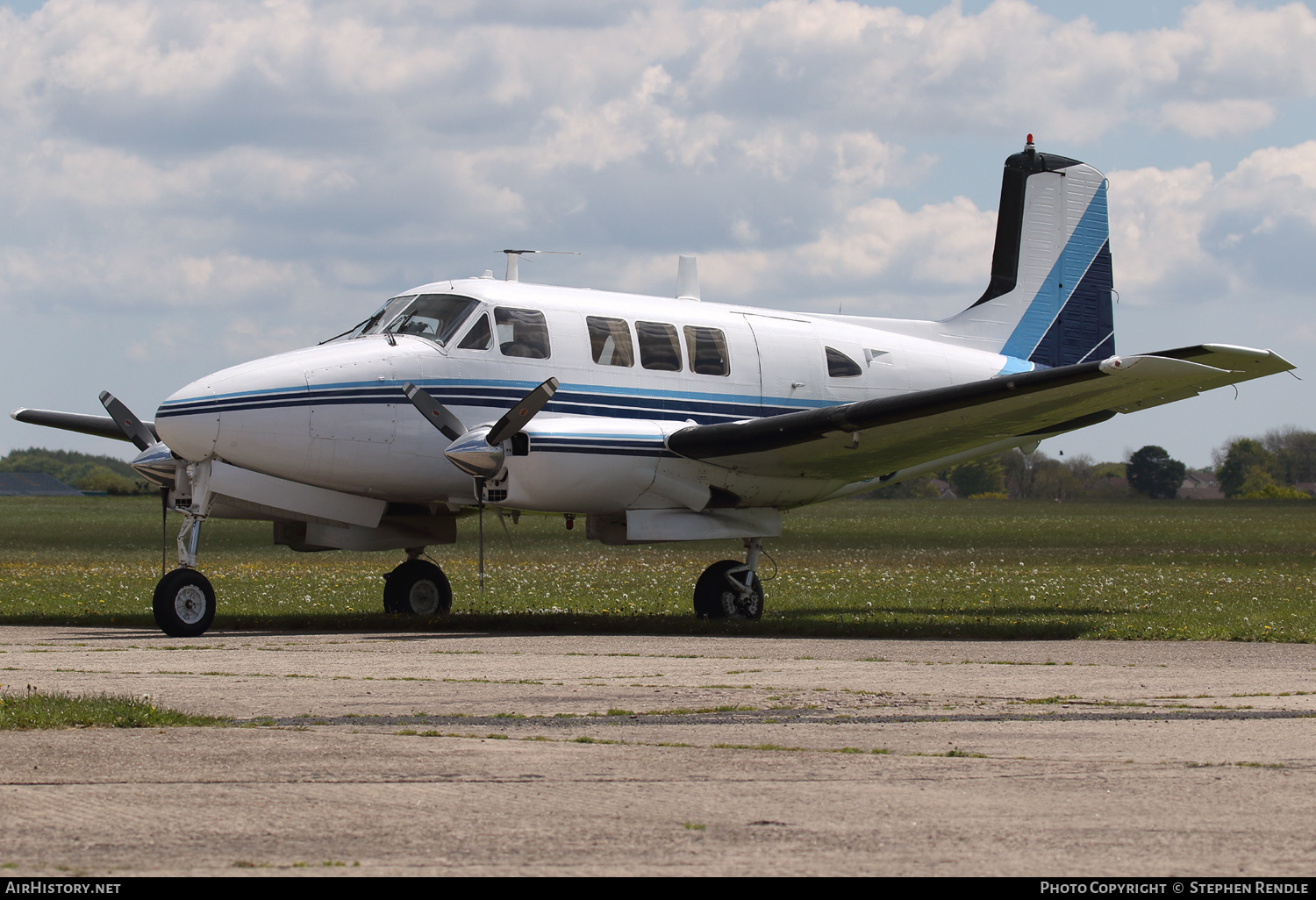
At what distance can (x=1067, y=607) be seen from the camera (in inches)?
800

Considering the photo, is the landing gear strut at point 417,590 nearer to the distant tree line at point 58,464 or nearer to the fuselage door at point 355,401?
the fuselage door at point 355,401

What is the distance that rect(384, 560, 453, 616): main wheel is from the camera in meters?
19.7

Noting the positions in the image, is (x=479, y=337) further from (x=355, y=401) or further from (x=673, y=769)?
(x=673, y=769)

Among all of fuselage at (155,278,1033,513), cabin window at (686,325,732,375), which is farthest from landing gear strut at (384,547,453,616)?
cabin window at (686,325,732,375)

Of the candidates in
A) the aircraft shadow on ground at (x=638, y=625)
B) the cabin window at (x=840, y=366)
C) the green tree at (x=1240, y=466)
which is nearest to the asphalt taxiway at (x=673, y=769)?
the aircraft shadow on ground at (x=638, y=625)

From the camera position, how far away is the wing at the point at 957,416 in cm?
1540

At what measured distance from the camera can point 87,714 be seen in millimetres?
9172

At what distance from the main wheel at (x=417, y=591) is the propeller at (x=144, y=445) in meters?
3.26

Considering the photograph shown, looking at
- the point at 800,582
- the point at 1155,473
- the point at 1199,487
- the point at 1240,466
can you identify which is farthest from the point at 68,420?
the point at 1199,487

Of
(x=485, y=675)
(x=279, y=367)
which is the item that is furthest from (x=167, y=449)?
(x=485, y=675)

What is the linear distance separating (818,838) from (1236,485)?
136 meters

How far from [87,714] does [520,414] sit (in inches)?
301

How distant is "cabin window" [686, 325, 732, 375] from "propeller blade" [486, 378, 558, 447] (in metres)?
3.12

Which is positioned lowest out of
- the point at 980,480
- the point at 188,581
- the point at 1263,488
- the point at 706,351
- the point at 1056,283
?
the point at 188,581
